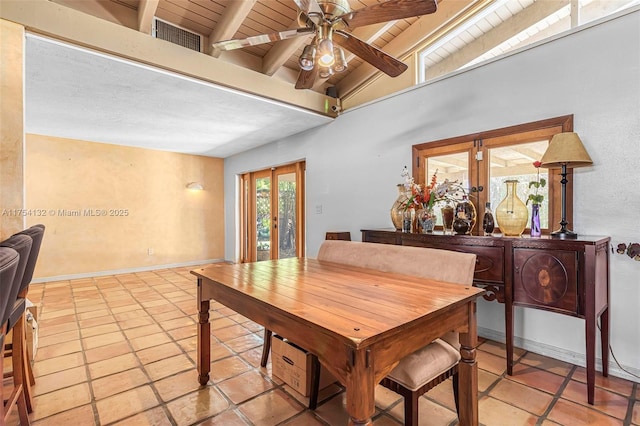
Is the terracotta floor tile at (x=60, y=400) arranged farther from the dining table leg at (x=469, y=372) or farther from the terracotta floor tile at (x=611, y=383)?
the terracotta floor tile at (x=611, y=383)

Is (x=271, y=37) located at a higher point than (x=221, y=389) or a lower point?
higher

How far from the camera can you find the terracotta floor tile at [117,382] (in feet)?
6.30

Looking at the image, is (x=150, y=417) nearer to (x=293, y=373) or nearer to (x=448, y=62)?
(x=293, y=373)

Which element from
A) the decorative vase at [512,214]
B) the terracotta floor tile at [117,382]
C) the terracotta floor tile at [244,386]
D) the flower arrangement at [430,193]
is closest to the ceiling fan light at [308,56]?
the flower arrangement at [430,193]

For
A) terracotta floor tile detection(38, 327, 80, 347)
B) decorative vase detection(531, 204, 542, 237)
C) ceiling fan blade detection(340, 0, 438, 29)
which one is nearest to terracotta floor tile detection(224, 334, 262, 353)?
terracotta floor tile detection(38, 327, 80, 347)

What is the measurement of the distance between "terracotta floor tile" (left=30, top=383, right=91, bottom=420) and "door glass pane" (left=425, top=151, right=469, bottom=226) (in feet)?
10.2

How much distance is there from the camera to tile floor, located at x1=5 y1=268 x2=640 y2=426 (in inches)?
65.7

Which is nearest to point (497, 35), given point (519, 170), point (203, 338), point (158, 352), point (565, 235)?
point (519, 170)

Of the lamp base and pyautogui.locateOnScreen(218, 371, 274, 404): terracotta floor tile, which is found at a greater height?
the lamp base

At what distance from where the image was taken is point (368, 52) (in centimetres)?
199

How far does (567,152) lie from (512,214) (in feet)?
1.71

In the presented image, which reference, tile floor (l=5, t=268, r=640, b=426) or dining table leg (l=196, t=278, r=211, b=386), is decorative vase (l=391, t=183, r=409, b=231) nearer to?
tile floor (l=5, t=268, r=640, b=426)

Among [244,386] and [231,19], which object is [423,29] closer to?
[231,19]

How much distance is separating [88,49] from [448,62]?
10.9ft
